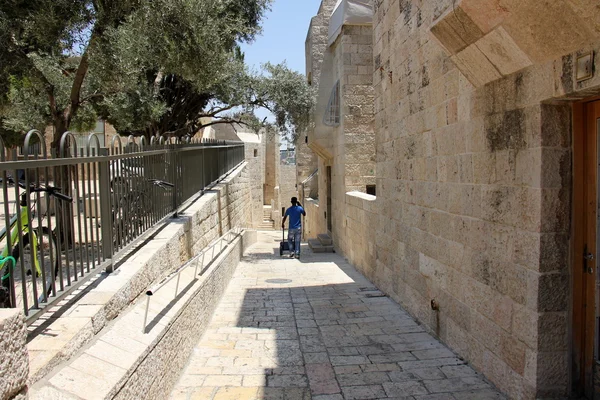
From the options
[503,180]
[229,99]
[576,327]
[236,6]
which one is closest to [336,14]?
[236,6]

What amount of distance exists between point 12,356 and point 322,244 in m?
11.7

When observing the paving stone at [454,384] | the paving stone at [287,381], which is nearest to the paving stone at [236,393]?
the paving stone at [287,381]

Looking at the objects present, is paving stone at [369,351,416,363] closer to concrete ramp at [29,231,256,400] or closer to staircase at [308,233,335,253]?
concrete ramp at [29,231,256,400]

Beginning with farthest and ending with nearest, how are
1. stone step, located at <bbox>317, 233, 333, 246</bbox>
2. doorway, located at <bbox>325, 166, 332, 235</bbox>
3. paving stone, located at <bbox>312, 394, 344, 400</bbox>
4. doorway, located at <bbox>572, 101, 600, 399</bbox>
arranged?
doorway, located at <bbox>325, 166, 332, 235</bbox>
stone step, located at <bbox>317, 233, 333, 246</bbox>
paving stone, located at <bbox>312, 394, 344, 400</bbox>
doorway, located at <bbox>572, 101, 600, 399</bbox>

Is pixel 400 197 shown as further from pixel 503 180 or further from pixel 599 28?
pixel 599 28

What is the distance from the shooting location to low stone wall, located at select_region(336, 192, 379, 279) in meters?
8.00

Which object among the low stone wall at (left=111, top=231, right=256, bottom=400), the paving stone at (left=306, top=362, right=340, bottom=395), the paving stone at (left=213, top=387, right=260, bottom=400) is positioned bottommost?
the paving stone at (left=306, top=362, right=340, bottom=395)

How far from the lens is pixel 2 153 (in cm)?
242

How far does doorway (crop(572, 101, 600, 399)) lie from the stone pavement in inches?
28.0

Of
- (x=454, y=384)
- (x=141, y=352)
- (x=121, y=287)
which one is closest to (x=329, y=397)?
(x=454, y=384)

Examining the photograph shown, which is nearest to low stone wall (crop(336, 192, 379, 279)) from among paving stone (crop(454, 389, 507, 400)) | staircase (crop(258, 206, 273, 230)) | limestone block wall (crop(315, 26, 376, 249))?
limestone block wall (crop(315, 26, 376, 249))

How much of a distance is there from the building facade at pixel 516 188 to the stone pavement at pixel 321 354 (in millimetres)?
366

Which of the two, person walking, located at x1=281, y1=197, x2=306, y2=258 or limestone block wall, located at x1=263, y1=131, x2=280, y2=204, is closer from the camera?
person walking, located at x1=281, y1=197, x2=306, y2=258

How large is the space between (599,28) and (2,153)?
316cm
